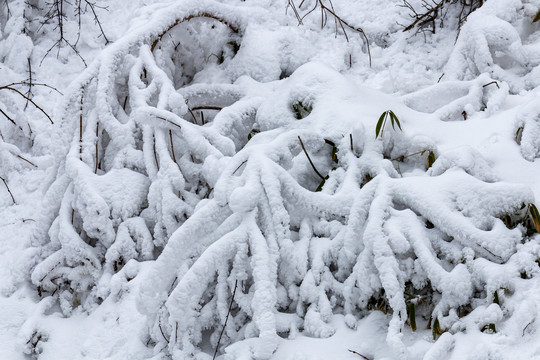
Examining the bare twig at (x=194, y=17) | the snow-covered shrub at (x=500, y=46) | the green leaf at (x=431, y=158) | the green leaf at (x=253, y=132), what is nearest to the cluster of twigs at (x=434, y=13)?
the snow-covered shrub at (x=500, y=46)

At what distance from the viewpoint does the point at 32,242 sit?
10.6ft

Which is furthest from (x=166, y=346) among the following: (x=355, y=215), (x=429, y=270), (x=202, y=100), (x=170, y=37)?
(x=170, y=37)

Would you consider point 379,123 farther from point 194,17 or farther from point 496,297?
point 194,17

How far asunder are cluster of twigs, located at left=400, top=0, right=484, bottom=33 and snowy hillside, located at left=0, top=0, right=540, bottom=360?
0.02 metres

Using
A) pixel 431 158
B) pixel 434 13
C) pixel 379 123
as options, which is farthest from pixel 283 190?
pixel 434 13

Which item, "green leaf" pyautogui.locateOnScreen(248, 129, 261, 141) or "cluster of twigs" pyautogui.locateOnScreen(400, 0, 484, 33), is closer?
"green leaf" pyautogui.locateOnScreen(248, 129, 261, 141)

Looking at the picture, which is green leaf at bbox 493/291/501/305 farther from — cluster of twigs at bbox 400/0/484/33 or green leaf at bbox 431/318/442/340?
cluster of twigs at bbox 400/0/484/33

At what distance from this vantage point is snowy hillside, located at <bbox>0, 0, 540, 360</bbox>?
7.67ft

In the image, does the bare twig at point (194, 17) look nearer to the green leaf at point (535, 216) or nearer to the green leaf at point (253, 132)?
the green leaf at point (253, 132)

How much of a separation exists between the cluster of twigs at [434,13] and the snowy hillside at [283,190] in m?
0.02

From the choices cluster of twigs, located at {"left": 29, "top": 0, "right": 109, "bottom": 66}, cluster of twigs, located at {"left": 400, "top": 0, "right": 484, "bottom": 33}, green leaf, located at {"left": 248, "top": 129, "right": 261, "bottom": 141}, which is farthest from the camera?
cluster of twigs, located at {"left": 29, "top": 0, "right": 109, "bottom": 66}

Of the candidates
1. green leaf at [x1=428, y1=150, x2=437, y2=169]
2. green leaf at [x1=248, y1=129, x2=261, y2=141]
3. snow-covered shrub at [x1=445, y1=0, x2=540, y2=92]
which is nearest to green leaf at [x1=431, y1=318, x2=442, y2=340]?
green leaf at [x1=428, y1=150, x2=437, y2=169]

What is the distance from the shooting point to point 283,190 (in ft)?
8.73

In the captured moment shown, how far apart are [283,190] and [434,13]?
219cm
